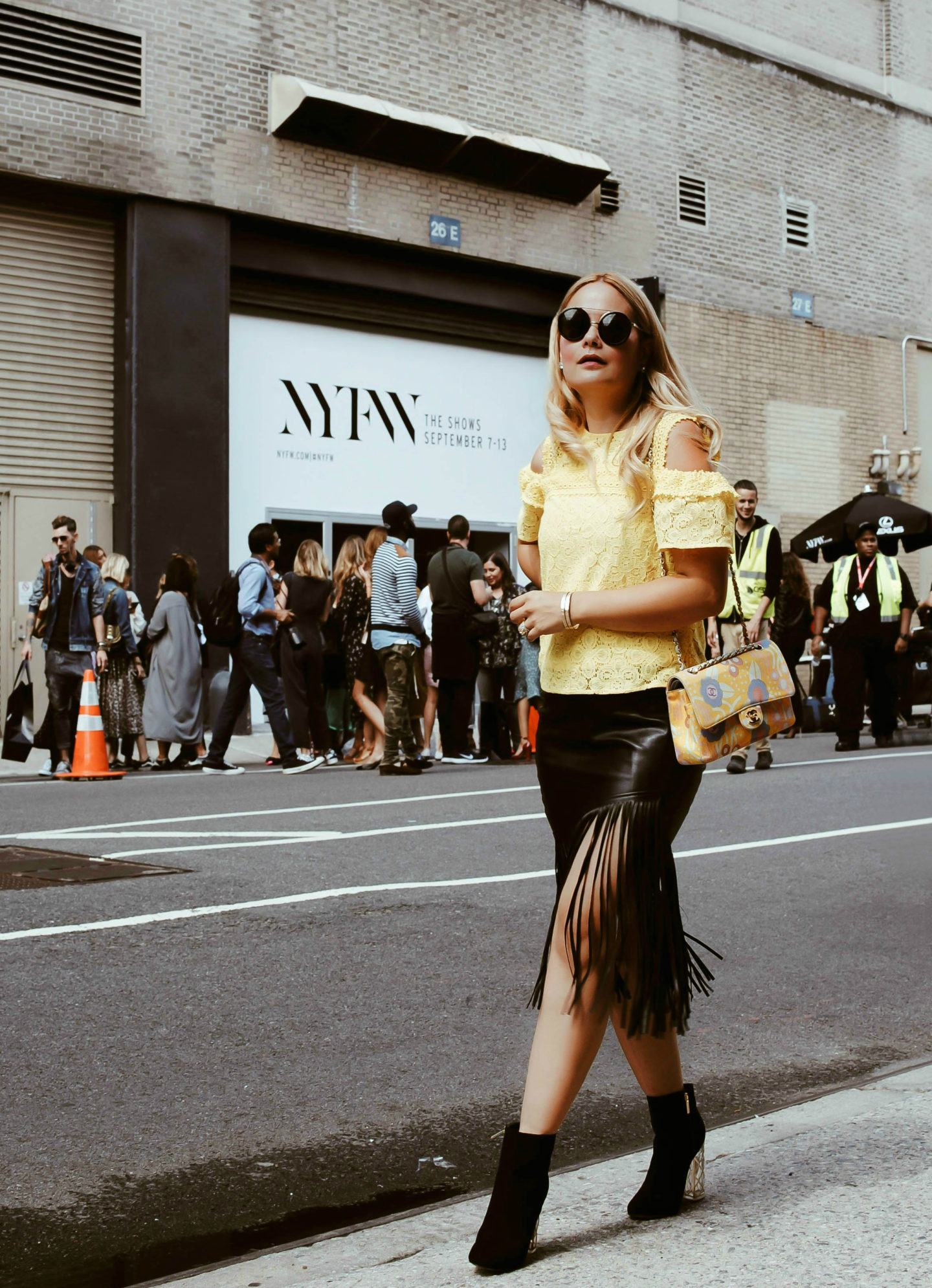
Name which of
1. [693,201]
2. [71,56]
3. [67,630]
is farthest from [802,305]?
[67,630]

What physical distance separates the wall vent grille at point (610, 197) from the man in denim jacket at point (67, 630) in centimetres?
1062

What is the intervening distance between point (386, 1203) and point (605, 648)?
1.28 metres

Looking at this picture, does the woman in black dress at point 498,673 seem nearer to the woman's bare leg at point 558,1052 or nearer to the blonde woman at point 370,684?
the blonde woman at point 370,684

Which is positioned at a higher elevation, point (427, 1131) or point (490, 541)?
point (490, 541)

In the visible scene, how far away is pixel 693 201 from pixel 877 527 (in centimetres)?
612

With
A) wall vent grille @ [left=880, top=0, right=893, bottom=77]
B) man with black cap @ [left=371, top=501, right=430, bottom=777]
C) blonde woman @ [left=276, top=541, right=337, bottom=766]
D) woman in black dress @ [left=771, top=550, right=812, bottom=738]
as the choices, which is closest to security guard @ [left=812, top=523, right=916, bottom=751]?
woman in black dress @ [left=771, top=550, right=812, bottom=738]

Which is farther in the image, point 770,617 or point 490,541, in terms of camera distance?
point 490,541

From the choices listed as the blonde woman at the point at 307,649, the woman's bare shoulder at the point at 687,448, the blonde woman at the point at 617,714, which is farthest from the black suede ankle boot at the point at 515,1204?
the blonde woman at the point at 307,649

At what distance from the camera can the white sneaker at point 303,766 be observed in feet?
42.9

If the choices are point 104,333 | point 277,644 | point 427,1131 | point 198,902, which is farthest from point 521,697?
point 427,1131

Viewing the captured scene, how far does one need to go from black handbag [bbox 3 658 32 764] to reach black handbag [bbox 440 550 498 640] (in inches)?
140

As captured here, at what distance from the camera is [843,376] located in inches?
956

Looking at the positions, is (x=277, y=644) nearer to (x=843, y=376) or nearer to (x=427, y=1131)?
(x=427, y=1131)

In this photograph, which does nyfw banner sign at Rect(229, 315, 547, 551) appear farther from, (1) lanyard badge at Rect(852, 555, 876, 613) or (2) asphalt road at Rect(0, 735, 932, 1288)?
(2) asphalt road at Rect(0, 735, 932, 1288)
